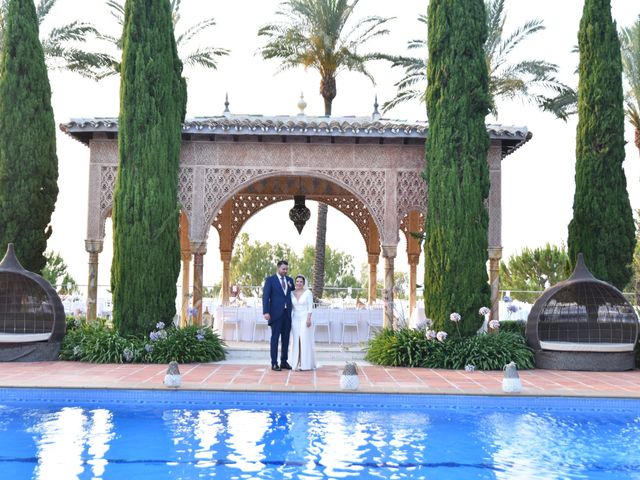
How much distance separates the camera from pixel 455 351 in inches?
416

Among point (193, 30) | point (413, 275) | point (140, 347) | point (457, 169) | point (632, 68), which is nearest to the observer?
point (140, 347)

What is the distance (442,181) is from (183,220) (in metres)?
6.82

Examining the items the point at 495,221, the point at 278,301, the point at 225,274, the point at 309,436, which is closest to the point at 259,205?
the point at 225,274

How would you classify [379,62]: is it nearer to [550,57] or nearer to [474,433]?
[550,57]

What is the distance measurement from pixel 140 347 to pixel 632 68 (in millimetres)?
12584

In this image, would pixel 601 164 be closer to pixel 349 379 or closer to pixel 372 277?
pixel 349 379

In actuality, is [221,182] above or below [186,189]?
above

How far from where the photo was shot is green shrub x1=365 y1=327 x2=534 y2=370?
10.4 meters

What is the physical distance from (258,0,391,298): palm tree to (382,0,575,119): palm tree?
0.90 metres

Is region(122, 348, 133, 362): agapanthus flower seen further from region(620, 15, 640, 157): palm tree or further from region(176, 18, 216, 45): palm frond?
region(620, 15, 640, 157): palm tree

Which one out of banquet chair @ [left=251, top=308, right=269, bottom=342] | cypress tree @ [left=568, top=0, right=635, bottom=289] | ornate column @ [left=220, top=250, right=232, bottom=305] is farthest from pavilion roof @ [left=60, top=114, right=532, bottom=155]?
ornate column @ [left=220, top=250, right=232, bottom=305]

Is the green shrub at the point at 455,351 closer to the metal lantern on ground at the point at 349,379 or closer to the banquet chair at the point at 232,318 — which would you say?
the metal lantern on ground at the point at 349,379

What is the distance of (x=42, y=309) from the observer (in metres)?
11.5

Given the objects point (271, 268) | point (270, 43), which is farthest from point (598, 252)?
point (271, 268)
